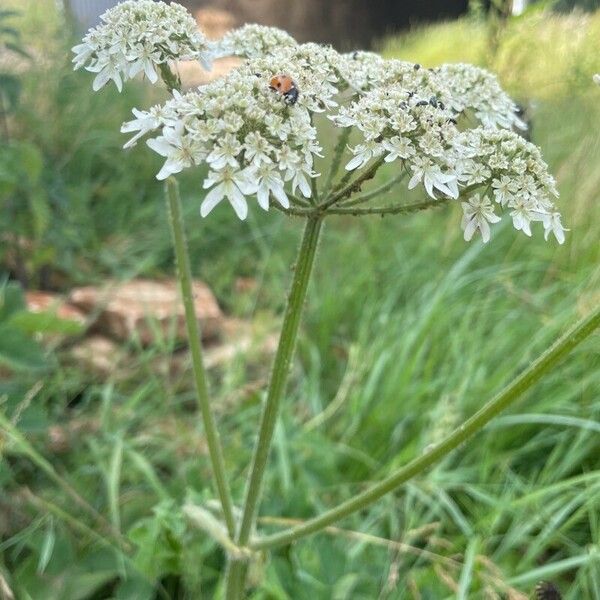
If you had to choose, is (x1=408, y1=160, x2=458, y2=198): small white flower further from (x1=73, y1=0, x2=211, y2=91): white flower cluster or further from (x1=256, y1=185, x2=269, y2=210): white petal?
(x1=73, y1=0, x2=211, y2=91): white flower cluster

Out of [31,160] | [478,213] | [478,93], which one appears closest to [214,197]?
[478,213]

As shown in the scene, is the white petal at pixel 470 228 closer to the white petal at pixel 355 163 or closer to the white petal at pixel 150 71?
the white petal at pixel 355 163

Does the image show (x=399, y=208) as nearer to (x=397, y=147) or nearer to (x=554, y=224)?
Answer: (x=397, y=147)

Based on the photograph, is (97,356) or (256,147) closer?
(256,147)

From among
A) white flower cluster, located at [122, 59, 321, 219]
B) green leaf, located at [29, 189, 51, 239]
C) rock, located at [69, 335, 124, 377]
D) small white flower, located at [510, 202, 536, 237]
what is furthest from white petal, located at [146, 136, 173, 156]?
green leaf, located at [29, 189, 51, 239]

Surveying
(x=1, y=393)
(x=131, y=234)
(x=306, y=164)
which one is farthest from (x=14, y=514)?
(x=131, y=234)

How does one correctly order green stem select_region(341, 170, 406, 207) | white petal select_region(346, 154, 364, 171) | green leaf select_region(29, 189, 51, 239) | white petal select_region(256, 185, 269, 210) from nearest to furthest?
1. white petal select_region(256, 185, 269, 210)
2. white petal select_region(346, 154, 364, 171)
3. green stem select_region(341, 170, 406, 207)
4. green leaf select_region(29, 189, 51, 239)

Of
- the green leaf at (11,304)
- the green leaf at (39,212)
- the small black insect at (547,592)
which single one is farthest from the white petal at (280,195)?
the green leaf at (39,212)
